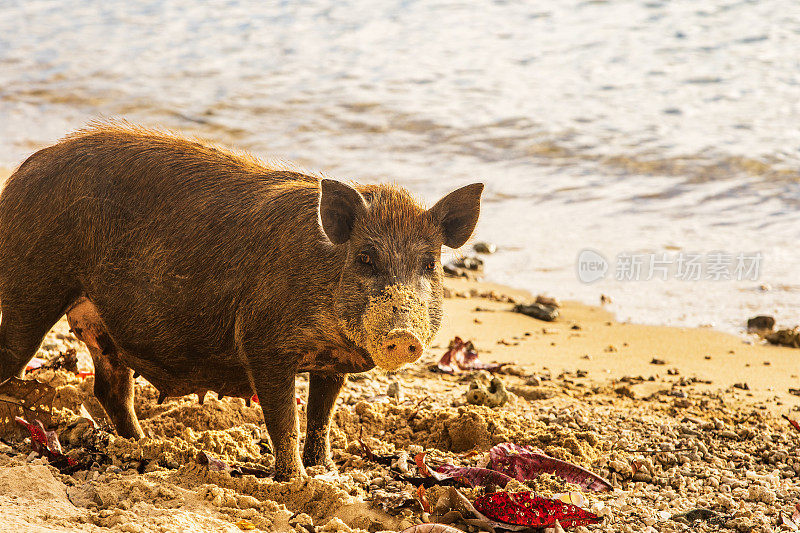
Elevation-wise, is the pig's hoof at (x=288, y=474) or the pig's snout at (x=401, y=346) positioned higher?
the pig's snout at (x=401, y=346)

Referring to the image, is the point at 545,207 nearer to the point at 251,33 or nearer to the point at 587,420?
the point at 587,420

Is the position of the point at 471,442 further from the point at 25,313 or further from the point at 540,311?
the point at 540,311

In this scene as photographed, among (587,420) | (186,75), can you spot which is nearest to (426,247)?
(587,420)

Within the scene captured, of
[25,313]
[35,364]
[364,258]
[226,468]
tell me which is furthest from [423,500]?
[35,364]

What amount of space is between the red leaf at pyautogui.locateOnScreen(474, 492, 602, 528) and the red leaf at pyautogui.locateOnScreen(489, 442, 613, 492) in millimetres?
388

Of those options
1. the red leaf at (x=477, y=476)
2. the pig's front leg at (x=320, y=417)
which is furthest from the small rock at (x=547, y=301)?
the red leaf at (x=477, y=476)

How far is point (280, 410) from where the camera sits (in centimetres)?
428

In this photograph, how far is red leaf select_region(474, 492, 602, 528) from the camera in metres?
3.86

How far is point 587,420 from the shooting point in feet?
17.5

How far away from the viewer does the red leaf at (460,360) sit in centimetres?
636

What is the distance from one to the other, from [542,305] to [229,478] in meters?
4.14

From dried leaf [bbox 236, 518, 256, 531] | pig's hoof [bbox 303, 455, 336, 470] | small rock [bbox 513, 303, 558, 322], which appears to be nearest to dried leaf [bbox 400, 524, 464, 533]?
dried leaf [bbox 236, 518, 256, 531]

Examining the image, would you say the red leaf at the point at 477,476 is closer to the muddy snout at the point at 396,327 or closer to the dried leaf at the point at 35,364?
the muddy snout at the point at 396,327

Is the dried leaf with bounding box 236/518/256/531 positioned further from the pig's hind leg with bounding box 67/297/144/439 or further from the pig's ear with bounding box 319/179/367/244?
the pig's hind leg with bounding box 67/297/144/439
